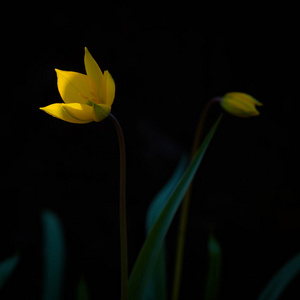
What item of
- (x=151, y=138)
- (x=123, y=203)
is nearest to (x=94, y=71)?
(x=123, y=203)

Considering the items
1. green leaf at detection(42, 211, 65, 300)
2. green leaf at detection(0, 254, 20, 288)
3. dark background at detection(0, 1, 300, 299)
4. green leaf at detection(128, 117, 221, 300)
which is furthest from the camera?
dark background at detection(0, 1, 300, 299)

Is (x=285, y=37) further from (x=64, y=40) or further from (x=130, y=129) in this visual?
(x=64, y=40)

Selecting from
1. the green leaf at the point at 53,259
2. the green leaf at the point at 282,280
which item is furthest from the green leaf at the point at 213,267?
the green leaf at the point at 53,259

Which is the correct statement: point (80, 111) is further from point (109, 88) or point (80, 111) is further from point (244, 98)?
point (244, 98)

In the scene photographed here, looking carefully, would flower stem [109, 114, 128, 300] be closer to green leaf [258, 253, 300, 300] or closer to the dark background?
green leaf [258, 253, 300, 300]

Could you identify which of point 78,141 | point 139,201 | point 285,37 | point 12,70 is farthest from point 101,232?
point 285,37

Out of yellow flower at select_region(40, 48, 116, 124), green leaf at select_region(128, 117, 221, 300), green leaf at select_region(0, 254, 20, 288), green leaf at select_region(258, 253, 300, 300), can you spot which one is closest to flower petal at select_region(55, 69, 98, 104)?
A: yellow flower at select_region(40, 48, 116, 124)

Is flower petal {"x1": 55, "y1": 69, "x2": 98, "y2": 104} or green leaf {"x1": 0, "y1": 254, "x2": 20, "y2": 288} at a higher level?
flower petal {"x1": 55, "y1": 69, "x2": 98, "y2": 104}

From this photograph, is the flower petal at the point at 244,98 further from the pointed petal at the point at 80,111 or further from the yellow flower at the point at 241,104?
the pointed petal at the point at 80,111
